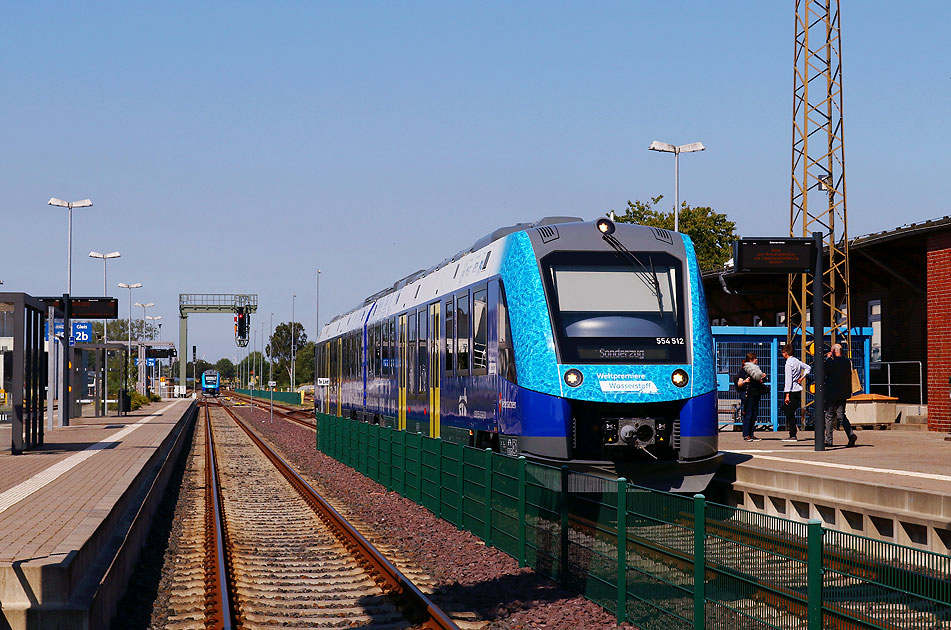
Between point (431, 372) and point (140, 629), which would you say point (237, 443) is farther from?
point (140, 629)

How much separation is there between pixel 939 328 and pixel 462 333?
12.8 metres

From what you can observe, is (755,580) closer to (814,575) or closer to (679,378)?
(814,575)

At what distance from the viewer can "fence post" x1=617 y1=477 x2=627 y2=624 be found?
28.7ft

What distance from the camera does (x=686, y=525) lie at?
25.4ft

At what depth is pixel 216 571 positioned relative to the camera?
37.6 feet

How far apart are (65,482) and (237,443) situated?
21825 millimetres

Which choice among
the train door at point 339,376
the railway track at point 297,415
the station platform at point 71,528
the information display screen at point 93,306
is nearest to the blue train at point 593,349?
the station platform at point 71,528

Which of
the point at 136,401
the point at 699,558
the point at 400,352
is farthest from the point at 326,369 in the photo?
the point at 136,401

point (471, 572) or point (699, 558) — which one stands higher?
point (699, 558)

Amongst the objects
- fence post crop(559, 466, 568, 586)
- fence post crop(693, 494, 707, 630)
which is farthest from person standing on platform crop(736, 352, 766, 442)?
fence post crop(693, 494, 707, 630)

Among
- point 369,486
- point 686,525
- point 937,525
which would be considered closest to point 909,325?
point 369,486

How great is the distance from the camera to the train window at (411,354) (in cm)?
2036

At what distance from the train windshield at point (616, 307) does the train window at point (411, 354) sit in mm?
6766

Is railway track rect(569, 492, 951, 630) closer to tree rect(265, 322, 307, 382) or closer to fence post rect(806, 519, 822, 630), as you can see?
fence post rect(806, 519, 822, 630)
